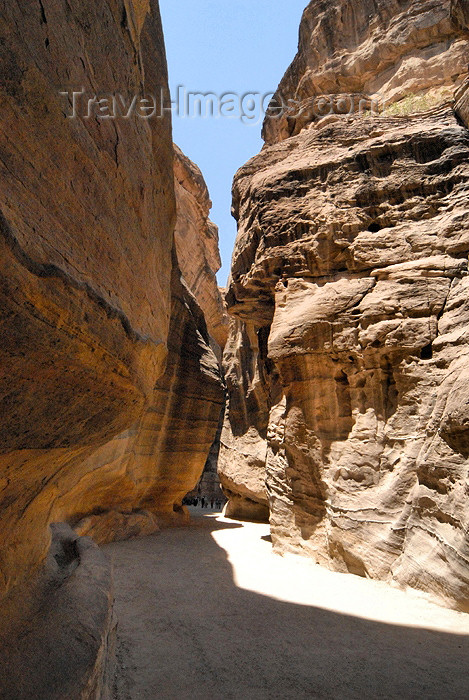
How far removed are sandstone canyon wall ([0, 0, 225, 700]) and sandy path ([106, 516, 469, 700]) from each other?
2.99ft

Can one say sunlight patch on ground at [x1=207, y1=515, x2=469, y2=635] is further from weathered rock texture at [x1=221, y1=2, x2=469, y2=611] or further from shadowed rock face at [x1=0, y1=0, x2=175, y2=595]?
shadowed rock face at [x1=0, y1=0, x2=175, y2=595]


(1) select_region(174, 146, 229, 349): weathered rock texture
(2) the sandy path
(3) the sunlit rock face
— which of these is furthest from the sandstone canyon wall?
(1) select_region(174, 146, 229, 349): weathered rock texture

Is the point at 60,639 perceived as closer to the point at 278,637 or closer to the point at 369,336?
the point at 278,637

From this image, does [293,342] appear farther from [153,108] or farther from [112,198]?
[112,198]

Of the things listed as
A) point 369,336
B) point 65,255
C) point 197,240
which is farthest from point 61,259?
point 197,240

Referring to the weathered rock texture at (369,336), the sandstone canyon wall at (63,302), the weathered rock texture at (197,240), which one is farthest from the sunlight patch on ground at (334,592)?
the weathered rock texture at (197,240)

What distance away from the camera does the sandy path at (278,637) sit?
10.7 feet

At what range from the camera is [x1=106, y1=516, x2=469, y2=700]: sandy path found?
3256 mm

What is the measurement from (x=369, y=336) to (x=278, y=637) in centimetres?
503

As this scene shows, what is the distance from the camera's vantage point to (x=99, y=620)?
9.29 ft

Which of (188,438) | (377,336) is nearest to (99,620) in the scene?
(377,336)

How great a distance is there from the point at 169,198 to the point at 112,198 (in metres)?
3.35

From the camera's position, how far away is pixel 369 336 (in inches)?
293

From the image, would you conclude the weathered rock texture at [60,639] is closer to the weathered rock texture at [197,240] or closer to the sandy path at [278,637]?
the sandy path at [278,637]
